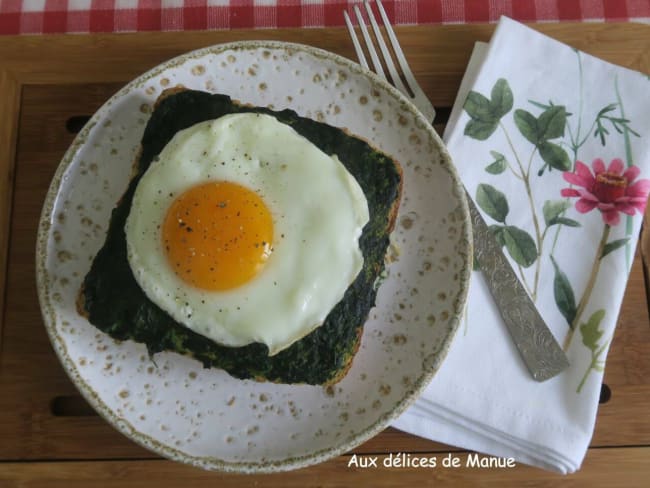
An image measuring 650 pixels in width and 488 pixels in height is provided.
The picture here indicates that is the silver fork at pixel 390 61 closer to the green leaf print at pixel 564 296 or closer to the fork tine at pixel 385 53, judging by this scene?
the fork tine at pixel 385 53

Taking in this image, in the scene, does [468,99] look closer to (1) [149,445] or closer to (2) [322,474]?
(2) [322,474]

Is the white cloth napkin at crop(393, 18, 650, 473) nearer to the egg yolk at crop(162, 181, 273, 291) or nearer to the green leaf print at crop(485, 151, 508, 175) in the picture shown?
the green leaf print at crop(485, 151, 508, 175)

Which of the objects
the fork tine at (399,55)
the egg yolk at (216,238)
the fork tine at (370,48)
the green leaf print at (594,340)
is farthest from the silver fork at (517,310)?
the egg yolk at (216,238)

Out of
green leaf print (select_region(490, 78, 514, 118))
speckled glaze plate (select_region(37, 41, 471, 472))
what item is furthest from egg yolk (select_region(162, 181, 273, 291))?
green leaf print (select_region(490, 78, 514, 118))

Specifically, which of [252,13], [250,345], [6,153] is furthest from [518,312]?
[6,153]

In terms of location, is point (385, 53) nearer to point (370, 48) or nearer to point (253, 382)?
point (370, 48)
